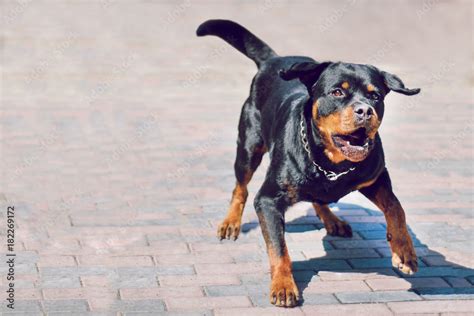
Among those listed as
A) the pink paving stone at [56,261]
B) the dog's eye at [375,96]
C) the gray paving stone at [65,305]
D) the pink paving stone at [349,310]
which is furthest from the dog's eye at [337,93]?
the pink paving stone at [56,261]

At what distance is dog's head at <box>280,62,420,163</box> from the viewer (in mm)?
4297

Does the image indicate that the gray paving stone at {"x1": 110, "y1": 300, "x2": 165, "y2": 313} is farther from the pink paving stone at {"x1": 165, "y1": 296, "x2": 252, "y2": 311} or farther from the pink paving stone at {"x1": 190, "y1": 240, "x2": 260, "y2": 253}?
the pink paving stone at {"x1": 190, "y1": 240, "x2": 260, "y2": 253}

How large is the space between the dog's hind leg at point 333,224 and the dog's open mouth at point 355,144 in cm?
119

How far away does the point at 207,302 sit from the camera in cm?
447

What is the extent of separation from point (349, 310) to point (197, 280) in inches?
33.6

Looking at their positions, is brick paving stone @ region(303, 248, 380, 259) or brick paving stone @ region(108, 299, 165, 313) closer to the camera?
brick paving stone @ region(108, 299, 165, 313)

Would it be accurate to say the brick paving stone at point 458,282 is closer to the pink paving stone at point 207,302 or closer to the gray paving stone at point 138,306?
the pink paving stone at point 207,302

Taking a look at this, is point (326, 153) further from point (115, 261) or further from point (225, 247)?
point (115, 261)

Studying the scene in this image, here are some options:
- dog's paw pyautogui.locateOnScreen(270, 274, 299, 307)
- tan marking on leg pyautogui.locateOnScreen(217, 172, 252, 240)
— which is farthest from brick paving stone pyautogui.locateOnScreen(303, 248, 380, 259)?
dog's paw pyautogui.locateOnScreen(270, 274, 299, 307)

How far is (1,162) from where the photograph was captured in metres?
6.94

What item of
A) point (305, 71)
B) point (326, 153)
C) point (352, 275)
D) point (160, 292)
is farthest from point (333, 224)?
point (160, 292)

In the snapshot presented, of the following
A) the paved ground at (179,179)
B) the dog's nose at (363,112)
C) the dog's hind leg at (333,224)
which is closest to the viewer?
the dog's nose at (363,112)

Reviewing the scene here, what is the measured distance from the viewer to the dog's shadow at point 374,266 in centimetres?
474

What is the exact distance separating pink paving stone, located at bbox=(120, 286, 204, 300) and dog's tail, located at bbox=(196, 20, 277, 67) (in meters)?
1.84
